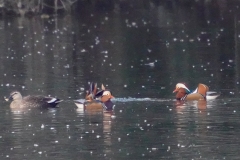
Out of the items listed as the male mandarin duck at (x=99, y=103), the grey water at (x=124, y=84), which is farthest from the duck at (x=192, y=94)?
the male mandarin duck at (x=99, y=103)

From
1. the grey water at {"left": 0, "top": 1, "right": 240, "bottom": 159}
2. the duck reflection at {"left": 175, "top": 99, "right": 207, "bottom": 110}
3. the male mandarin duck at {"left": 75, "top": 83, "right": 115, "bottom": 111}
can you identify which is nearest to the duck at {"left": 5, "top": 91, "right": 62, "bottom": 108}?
the grey water at {"left": 0, "top": 1, "right": 240, "bottom": 159}

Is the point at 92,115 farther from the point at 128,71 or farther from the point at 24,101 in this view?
the point at 128,71

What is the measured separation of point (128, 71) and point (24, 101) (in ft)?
19.5

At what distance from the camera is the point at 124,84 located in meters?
19.1

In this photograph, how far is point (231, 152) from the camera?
11.6 m

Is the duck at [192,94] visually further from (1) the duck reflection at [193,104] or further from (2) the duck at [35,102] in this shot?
(2) the duck at [35,102]

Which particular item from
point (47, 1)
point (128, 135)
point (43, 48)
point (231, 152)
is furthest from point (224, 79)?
point (47, 1)

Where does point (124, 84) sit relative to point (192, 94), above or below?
above

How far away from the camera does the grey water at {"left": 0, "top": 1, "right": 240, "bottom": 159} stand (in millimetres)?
12273

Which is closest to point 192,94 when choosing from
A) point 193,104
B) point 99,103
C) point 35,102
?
point 193,104

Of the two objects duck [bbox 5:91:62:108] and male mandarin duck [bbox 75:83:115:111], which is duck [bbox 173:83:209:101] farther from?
duck [bbox 5:91:62:108]

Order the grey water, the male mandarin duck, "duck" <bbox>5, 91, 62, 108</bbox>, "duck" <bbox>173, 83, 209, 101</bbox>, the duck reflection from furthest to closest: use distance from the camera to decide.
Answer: "duck" <bbox>173, 83, 209, 101</bbox>
"duck" <bbox>5, 91, 62, 108</bbox>
the duck reflection
the male mandarin duck
the grey water

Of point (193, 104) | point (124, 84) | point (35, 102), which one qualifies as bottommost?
point (193, 104)

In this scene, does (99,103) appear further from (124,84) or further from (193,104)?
(124,84)
